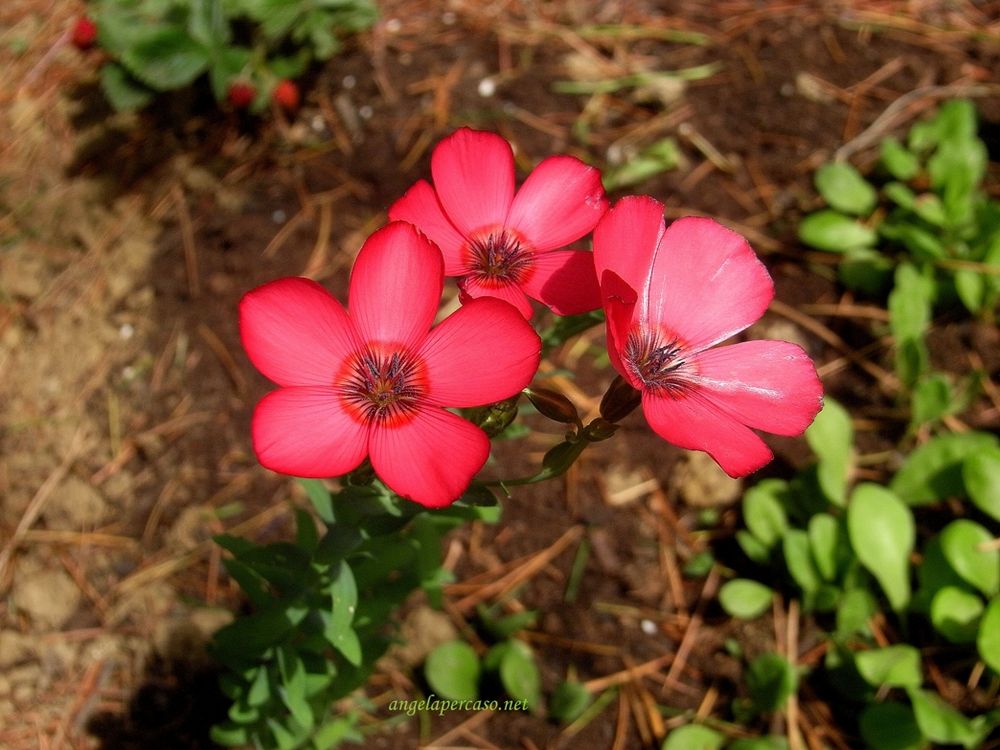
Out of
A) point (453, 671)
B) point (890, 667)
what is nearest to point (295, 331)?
point (453, 671)

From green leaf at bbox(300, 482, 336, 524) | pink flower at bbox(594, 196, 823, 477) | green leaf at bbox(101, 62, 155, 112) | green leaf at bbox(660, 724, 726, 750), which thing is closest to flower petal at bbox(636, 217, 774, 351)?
pink flower at bbox(594, 196, 823, 477)

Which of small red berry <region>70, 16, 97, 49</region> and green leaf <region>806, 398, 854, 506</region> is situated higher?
small red berry <region>70, 16, 97, 49</region>

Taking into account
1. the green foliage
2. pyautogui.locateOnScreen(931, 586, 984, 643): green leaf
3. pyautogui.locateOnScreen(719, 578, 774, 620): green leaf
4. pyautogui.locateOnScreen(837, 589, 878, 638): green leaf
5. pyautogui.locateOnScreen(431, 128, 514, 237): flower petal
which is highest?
pyautogui.locateOnScreen(431, 128, 514, 237): flower petal

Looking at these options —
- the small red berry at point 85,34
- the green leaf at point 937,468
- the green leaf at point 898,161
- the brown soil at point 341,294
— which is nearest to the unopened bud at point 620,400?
the brown soil at point 341,294

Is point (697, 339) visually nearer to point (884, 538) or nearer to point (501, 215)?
point (501, 215)

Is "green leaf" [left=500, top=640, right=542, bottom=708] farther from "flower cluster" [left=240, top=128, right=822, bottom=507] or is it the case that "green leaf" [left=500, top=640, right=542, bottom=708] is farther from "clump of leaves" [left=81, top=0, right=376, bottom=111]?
"clump of leaves" [left=81, top=0, right=376, bottom=111]

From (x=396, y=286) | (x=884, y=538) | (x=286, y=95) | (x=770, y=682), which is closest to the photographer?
(x=396, y=286)
